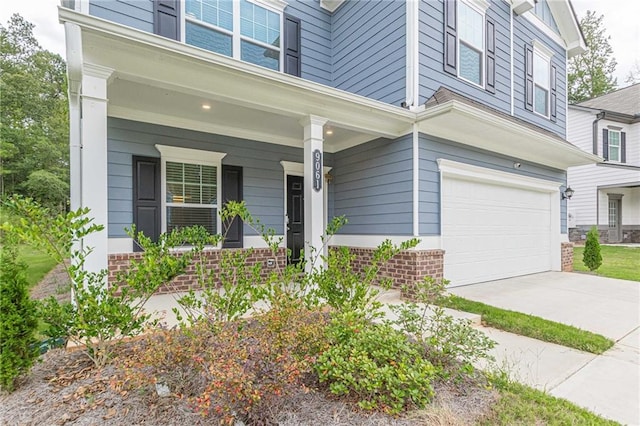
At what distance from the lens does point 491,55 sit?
6.42 metres

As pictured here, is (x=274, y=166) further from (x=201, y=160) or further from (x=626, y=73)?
(x=626, y=73)

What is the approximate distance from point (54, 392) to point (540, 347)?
427 centimetres

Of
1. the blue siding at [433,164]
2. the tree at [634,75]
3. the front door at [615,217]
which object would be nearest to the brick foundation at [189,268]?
the blue siding at [433,164]

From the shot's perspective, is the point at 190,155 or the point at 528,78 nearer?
the point at 190,155

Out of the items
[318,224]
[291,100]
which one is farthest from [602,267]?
[291,100]

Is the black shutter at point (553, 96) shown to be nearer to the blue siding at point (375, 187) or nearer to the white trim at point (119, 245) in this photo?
the blue siding at point (375, 187)

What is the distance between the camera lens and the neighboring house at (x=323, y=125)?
362 cm

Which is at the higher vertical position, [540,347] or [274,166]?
[274,166]

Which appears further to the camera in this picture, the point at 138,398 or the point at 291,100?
the point at 291,100

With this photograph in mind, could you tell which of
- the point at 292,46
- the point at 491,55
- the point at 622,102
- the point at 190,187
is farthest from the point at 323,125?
the point at 622,102

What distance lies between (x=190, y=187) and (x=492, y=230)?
19.4 ft

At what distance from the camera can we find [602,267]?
27.2 feet

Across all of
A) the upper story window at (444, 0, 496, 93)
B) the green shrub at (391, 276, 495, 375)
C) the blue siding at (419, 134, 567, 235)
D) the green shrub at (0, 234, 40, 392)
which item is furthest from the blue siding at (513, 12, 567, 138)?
the green shrub at (0, 234, 40, 392)

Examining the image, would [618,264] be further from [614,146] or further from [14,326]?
[14,326]
